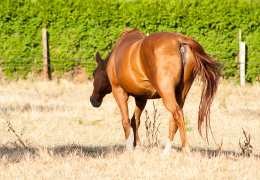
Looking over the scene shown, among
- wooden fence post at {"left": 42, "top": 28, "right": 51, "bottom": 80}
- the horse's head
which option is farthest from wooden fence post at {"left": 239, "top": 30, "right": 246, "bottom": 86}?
the horse's head

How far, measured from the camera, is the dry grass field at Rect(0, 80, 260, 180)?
25.0 ft

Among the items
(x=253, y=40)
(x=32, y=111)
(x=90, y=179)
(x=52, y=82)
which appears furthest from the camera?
(x=253, y=40)

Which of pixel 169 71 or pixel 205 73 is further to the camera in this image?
pixel 205 73

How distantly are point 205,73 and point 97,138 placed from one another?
455cm

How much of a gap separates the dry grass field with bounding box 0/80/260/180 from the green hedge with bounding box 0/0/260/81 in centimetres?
134

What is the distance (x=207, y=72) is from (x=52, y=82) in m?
14.5

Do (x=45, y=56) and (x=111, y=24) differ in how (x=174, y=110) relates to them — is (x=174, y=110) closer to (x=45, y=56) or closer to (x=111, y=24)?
(x=45, y=56)

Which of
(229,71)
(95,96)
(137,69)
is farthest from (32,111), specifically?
(229,71)

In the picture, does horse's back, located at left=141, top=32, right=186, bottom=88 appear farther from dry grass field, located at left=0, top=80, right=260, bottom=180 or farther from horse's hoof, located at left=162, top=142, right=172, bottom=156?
dry grass field, located at left=0, top=80, right=260, bottom=180

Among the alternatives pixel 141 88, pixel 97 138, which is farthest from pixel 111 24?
pixel 141 88

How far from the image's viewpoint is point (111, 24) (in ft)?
82.0

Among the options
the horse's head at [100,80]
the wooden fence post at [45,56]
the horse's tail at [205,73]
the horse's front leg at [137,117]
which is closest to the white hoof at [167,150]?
the horse's tail at [205,73]

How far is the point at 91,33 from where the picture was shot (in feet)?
81.5

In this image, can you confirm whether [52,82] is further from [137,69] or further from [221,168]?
[221,168]
